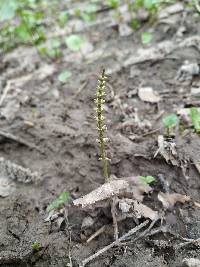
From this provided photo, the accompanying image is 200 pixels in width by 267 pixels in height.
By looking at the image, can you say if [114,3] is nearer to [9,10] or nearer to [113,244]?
[9,10]

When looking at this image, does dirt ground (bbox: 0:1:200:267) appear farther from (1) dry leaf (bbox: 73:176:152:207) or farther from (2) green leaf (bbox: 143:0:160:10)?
(2) green leaf (bbox: 143:0:160:10)

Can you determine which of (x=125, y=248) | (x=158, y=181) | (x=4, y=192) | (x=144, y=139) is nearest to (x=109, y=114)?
(x=144, y=139)

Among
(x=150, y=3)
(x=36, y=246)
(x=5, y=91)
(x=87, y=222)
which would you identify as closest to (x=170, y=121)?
(x=87, y=222)

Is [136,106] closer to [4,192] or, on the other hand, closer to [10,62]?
[4,192]

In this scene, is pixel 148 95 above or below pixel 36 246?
above

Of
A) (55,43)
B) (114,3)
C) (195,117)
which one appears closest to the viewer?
(195,117)

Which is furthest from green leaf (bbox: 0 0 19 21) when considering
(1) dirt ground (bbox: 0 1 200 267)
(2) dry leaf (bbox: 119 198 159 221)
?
(2) dry leaf (bbox: 119 198 159 221)
